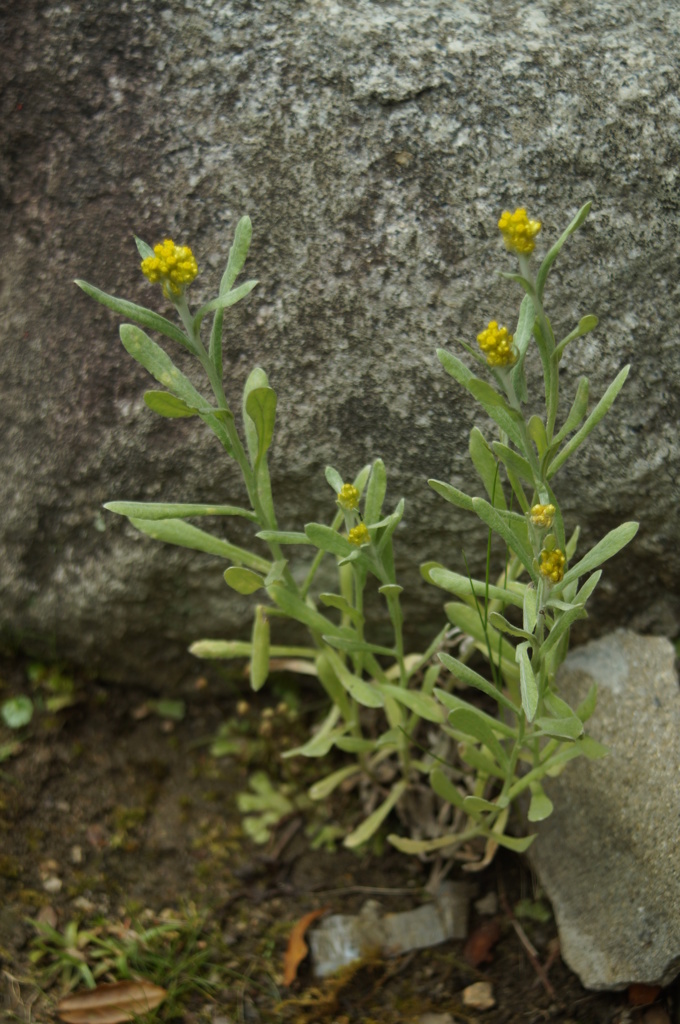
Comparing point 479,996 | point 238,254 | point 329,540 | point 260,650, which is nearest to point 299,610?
point 260,650

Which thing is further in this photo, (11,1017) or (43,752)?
(43,752)

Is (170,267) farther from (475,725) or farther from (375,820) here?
(375,820)

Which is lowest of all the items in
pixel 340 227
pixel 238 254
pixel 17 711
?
pixel 17 711

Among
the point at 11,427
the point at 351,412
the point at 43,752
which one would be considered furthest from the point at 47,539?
the point at 351,412

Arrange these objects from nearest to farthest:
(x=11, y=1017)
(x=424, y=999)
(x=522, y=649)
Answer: (x=522, y=649), (x=11, y=1017), (x=424, y=999)

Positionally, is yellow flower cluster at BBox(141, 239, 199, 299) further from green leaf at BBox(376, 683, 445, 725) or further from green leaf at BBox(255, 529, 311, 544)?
green leaf at BBox(376, 683, 445, 725)

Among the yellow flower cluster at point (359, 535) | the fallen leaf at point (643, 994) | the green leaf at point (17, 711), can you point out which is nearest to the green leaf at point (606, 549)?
the yellow flower cluster at point (359, 535)

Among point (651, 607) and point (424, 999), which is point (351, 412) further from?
point (424, 999)
